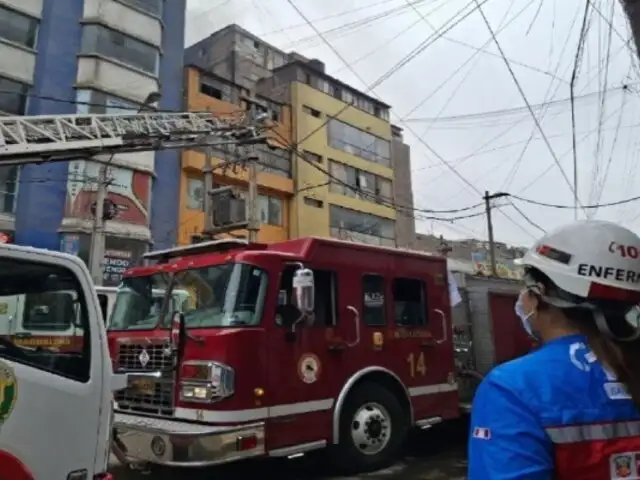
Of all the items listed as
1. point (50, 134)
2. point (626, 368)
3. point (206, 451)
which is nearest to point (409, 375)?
point (206, 451)

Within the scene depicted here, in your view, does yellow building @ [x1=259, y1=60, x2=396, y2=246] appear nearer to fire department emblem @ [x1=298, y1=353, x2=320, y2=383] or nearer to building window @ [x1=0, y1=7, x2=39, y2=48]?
building window @ [x1=0, y1=7, x2=39, y2=48]

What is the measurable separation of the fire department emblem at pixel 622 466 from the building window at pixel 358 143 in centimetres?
3280

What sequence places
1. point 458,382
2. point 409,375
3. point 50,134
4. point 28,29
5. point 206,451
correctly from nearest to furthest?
point 206,451 < point 409,375 < point 458,382 < point 50,134 < point 28,29

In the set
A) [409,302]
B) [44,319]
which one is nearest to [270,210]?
[409,302]

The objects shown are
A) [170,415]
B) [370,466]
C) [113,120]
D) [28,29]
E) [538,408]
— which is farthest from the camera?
[28,29]

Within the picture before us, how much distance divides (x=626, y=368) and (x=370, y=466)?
17.3 feet

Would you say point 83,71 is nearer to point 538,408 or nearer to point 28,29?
point 28,29

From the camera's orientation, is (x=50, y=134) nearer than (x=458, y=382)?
No

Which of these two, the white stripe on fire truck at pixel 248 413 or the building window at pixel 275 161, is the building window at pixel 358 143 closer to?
the building window at pixel 275 161

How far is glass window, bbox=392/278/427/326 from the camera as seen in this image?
22.4 feet

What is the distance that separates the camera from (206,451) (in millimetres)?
4836

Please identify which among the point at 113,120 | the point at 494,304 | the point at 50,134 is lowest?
the point at 494,304

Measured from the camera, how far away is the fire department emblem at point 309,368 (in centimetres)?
572

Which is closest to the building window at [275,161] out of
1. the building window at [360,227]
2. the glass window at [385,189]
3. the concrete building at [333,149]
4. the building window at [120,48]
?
the concrete building at [333,149]
